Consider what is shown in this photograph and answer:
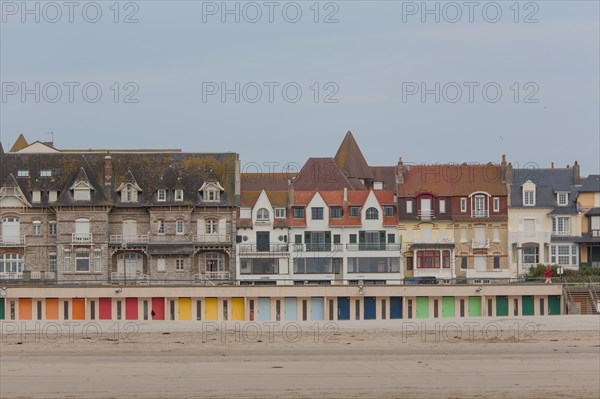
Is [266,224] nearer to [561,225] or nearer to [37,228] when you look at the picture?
[37,228]

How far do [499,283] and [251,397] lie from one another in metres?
33.8

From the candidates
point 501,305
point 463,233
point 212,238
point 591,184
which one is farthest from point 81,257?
point 591,184

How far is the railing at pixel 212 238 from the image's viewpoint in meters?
79.4

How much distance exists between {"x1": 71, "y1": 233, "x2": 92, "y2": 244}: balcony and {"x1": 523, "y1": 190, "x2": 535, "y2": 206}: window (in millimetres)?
23143

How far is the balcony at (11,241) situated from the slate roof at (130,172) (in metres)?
1.97

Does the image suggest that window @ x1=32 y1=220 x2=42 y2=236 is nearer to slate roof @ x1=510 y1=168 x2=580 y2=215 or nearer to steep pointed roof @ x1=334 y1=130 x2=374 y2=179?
steep pointed roof @ x1=334 y1=130 x2=374 y2=179

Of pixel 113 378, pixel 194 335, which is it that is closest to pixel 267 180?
pixel 194 335

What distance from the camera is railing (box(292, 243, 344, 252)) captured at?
79625 millimetres

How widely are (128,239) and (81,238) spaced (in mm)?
2471

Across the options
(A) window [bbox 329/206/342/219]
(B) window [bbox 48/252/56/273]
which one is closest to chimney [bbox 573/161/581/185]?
(A) window [bbox 329/206/342/219]

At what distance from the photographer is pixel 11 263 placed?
78688 millimetres

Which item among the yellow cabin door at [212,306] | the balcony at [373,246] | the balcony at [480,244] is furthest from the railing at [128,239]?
the balcony at [480,244]

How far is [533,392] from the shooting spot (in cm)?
4134

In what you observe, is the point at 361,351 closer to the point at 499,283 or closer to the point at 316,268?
the point at 499,283
